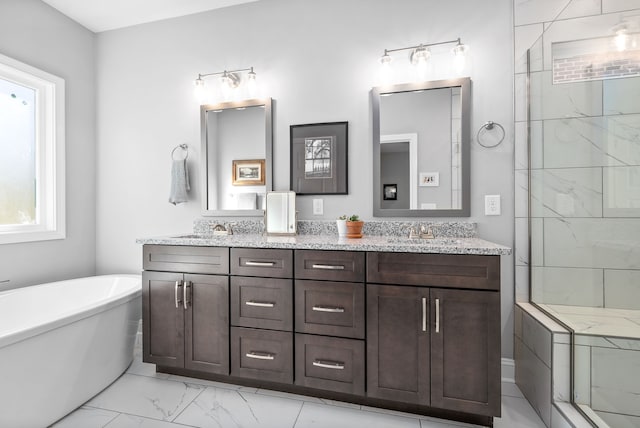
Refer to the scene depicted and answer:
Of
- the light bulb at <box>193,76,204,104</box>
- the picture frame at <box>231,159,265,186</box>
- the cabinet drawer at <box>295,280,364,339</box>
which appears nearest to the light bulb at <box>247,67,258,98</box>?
the light bulb at <box>193,76,204,104</box>

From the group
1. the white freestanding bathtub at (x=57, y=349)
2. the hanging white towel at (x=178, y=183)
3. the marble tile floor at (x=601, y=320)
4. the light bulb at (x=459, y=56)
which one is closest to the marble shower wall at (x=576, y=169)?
the marble tile floor at (x=601, y=320)

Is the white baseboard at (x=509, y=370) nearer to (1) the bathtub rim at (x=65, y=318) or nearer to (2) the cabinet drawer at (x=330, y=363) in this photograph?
(2) the cabinet drawer at (x=330, y=363)

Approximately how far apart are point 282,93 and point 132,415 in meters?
2.26

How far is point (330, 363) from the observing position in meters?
1.73

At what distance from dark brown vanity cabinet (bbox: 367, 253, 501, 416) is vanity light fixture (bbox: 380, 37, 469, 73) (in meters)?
1.33

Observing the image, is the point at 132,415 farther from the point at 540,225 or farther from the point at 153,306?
the point at 540,225

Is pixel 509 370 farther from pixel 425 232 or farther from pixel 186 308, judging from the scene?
pixel 186 308

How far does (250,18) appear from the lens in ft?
8.14

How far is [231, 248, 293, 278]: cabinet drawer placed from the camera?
5.89 ft

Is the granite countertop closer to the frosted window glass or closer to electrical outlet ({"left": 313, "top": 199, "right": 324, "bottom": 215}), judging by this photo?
electrical outlet ({"left": 313, "top": 199, "right": 324, "bottom": 215})

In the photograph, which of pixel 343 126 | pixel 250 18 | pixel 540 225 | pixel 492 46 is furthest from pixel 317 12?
pixel 540 225

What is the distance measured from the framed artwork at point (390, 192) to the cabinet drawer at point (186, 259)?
1.12m

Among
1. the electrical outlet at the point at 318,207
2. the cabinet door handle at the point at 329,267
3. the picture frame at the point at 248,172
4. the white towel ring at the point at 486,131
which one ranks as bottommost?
the cabinet door handle at the point at 329,267

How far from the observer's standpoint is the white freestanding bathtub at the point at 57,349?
4.68 feet
